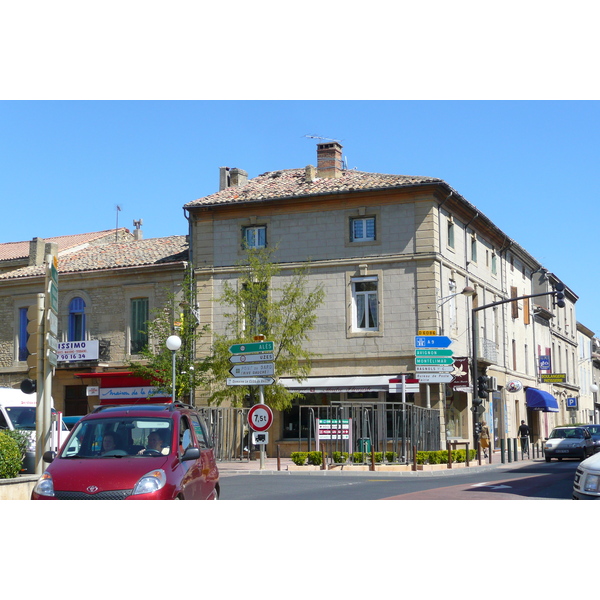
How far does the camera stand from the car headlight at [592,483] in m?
10.9

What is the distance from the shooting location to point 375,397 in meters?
33.4

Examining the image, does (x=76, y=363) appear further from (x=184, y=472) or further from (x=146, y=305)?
(x=184, y=472)

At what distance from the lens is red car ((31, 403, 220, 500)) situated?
9516mm

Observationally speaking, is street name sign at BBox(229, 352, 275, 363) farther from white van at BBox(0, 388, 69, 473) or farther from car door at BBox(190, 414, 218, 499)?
car door at BBox(190, 414, 218, 499)

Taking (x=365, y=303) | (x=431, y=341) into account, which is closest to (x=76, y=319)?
(x=365, y=303)

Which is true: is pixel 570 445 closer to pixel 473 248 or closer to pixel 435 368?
pixel 435 368

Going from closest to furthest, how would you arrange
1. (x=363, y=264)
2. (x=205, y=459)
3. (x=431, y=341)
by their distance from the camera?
(x=205, y=459), (x=431, y=341), (x=363, y=264)

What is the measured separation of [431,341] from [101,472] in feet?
65.5

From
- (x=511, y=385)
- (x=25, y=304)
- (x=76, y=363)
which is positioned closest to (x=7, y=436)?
(x=76, y=363)

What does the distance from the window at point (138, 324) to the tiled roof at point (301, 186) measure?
15.2 ft

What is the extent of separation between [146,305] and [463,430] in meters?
13.9

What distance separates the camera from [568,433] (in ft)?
109

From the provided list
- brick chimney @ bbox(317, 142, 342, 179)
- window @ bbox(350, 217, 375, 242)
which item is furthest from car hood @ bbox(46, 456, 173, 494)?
brick chimney @ bbox(317, 142, 342, 179)

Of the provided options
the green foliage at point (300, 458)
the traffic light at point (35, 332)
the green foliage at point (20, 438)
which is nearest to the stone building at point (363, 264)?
the green foliage at point (300, 458)
